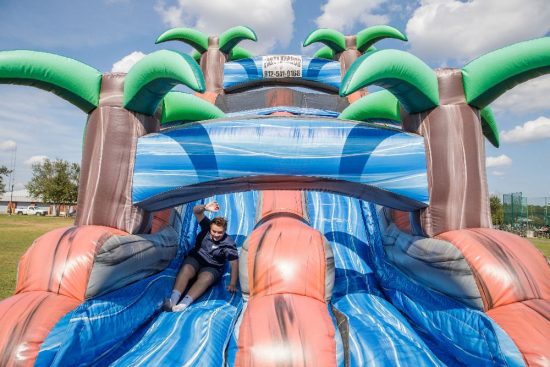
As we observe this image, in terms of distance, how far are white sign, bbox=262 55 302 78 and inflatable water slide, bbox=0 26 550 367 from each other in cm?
278

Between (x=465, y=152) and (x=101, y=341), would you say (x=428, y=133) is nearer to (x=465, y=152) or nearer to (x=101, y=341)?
(x=465, y=152)

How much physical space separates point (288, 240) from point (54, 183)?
28.0m

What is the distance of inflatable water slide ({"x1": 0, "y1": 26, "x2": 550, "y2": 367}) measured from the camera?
4.45 ft

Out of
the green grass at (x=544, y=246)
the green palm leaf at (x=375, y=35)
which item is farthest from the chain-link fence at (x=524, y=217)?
the green palm leaf at (x=375, y=35)

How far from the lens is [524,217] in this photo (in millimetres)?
14852

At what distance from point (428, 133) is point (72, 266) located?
176 centimetres

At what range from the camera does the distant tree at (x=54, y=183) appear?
25.2 m

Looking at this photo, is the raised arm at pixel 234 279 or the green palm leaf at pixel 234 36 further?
the green palm leaf at pixel 234 36

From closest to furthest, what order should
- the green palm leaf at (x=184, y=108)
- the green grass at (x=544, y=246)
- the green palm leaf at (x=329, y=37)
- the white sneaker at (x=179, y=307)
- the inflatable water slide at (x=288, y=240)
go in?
the inflatable water slide at (x=288, y=240), the white sneaker at (x=179, y=307), the green palm leaf at (x=184, y=108), the green palm leaf at (x=329, y=37), the green grass at (x=544, y=246)

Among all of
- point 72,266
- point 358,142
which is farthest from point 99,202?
point 358,142

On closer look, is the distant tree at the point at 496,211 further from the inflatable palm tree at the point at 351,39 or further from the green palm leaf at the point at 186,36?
the green palm leaf at the point at 186,36

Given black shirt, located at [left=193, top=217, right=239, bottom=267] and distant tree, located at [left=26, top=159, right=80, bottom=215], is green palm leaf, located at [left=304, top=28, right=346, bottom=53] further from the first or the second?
distant tree, located at [left=26, top=159, right=80, bottom=215]

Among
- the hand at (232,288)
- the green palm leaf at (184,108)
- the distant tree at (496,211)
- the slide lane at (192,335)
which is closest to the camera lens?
the slide lane at (192,335)

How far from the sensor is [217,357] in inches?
64.1
